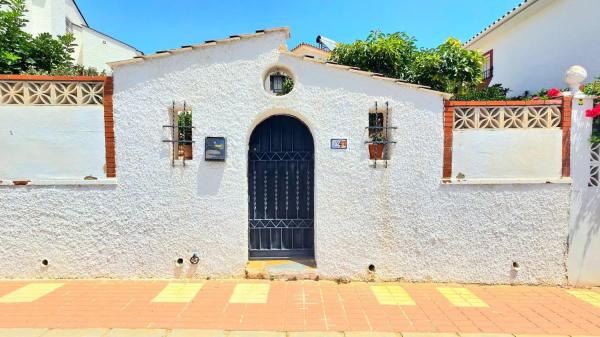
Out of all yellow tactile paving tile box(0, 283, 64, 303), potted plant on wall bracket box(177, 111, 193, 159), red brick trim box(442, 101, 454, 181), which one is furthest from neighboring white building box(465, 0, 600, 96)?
yellow tactile paving tile box(0, 283, 64, 303)

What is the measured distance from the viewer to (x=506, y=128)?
520cm

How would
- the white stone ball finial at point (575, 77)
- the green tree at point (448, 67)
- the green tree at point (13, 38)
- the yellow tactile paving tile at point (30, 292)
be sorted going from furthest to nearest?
the green tree at point (448, 67) → the green tree at point (13, 38) → the white stone ball finial at point (575, 77) → the yellow tactile paving tile at point (30, 292)

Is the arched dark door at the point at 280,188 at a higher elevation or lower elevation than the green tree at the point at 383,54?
lower

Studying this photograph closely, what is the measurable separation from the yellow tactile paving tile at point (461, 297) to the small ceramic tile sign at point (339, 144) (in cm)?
271

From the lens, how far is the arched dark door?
563 cm

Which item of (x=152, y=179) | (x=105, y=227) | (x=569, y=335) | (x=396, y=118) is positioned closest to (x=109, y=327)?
(x=105, y=227)

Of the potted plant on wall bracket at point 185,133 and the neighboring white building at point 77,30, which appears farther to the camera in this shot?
the neighboring white building at point 77,30

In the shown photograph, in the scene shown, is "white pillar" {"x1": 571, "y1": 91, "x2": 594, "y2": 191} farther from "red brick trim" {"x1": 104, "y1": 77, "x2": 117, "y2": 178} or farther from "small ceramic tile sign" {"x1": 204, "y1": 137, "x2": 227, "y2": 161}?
"red brick trim" {"x1": 104, "y1": 77, "x2": 117, "y2": 178}

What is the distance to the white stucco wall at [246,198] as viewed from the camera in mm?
5160

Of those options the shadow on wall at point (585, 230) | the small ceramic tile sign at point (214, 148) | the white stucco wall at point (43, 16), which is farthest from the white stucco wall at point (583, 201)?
the white stucco wall at point (43, 16)

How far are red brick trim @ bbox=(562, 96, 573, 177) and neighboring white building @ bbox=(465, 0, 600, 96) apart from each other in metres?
2.68

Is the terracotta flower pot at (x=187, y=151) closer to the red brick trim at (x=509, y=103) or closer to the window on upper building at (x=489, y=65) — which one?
the red brick trim at (x=509, y=103)

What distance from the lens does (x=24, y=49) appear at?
592 cm

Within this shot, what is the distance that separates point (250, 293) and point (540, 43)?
31.5ft
